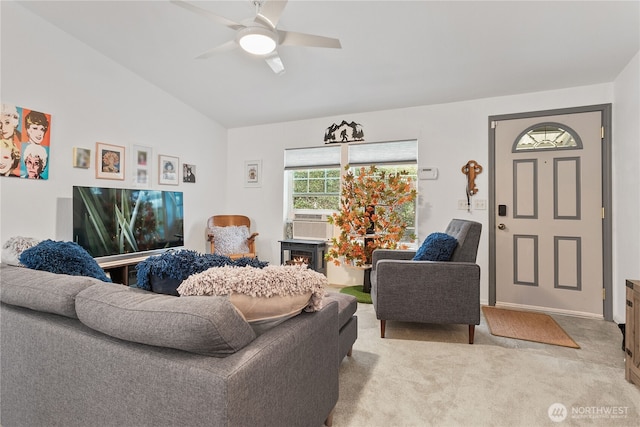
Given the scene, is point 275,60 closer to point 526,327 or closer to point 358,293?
point 358,293

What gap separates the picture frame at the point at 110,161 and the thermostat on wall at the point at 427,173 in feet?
11.3

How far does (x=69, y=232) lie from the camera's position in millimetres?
3152

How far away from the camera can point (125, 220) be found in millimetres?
3402

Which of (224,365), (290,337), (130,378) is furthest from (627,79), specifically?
(130,378)

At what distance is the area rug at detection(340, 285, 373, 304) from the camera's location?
3.57 meters

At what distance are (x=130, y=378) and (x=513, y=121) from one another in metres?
3.91

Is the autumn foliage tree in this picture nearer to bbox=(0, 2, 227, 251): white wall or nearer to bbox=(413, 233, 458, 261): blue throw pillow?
bbox=(413, 233, 458, 261): blue throw pillow

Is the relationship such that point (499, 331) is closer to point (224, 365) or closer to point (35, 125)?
point (224, 365)

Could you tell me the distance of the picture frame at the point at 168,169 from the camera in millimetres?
3992

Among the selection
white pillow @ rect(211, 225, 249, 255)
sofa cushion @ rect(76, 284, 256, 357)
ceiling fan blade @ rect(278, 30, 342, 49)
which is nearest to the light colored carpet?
sofa cushion @ rect(76, 284, 256, 357)

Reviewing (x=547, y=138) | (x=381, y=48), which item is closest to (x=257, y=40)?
(x=381, y=48)

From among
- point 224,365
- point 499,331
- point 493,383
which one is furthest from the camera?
point 499,331

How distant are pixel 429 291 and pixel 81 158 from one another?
11.6 feet

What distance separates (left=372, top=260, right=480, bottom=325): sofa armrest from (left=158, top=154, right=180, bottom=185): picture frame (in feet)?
9.80
